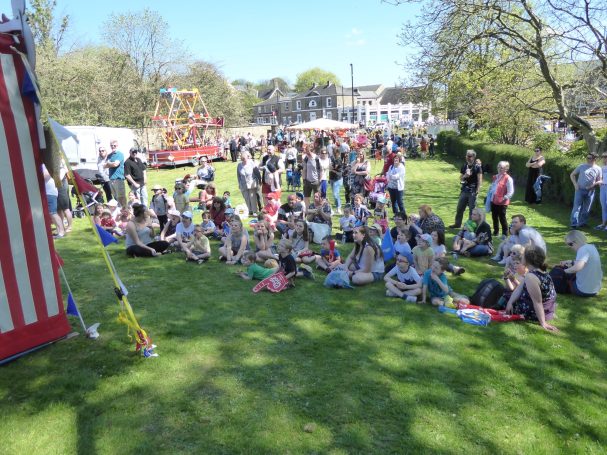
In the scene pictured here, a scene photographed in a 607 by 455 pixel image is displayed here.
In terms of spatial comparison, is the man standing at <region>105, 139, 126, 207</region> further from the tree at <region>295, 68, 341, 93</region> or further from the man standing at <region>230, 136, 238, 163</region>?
the tree at <region>295, 68, 341, 93</region>

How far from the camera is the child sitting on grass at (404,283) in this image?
22.9 ft

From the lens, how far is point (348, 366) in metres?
5.09

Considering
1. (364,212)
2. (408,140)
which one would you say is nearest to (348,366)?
(364,212)

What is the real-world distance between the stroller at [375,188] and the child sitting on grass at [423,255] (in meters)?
5.37

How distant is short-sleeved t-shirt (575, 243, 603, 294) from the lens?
6617mm

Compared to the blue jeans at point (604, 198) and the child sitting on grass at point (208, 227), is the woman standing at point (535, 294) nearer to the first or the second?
the blue jeans at point (604, 198)

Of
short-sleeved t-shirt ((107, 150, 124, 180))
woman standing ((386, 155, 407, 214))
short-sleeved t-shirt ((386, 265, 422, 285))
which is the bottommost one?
short-sleeved t-shirt ((386, 265, 422, 285))

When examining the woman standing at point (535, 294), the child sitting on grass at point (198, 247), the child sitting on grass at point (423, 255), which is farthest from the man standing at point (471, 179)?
the child sitting on grass at point (198, 247)

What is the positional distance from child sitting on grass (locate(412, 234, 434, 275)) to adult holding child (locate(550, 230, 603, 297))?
187 cm

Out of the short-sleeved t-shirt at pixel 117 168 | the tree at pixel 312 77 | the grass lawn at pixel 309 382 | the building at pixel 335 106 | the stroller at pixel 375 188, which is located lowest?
the grass lawn at pixel 309 382

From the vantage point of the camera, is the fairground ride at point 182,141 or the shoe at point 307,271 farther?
the fairground ride at point 182,141

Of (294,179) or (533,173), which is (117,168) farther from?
(533,173)

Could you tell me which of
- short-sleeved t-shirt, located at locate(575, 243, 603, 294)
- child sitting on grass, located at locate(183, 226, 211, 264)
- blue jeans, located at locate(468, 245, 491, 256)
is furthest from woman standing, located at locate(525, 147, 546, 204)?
child sitting on grass, located at locate(183, 226, 211, 264)

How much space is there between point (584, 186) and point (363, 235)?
6.17 m
